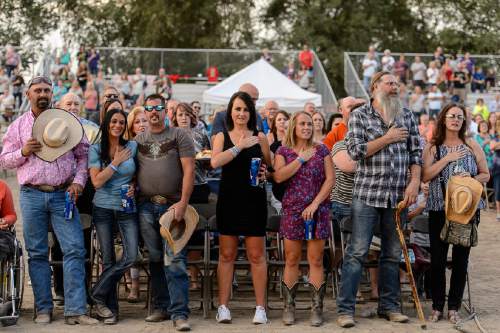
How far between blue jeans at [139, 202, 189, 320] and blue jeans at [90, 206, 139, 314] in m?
0.10

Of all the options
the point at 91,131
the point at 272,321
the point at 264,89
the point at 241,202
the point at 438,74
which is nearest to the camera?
the point at 241,202

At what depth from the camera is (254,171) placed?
7969 millimetres

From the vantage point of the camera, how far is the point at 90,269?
863 centimetres

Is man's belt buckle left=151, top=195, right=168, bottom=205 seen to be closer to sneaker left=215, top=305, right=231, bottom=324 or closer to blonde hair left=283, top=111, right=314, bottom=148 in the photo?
sneaker left=215, top=305, right=231, bottom=324

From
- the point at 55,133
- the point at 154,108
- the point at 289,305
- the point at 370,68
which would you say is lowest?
the point at 289,305

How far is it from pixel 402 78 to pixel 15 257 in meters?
18.8

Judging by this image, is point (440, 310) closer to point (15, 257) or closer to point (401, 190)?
point (401, 190)

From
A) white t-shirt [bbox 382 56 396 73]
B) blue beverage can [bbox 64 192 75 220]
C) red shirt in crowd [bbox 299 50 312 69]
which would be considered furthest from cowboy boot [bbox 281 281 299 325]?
red shirt in crowd [bbox 299 50 312 69]

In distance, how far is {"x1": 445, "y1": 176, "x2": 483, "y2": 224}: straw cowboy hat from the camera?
8094mm

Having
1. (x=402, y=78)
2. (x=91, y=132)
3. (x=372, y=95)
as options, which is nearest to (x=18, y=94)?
(x=402, y=78)

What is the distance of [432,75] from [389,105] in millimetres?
17921

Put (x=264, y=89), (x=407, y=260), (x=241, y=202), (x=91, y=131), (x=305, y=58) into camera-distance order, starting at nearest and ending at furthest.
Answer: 1. (x=241, y=202)
2. (x=407, y=260)
3. (x=91, y=131)
4. (x=264, y=89)
5. (x=305, y=58)

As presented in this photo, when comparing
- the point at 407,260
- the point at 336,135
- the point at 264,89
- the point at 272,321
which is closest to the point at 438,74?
the point at 264,89

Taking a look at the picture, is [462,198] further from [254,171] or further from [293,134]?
[254,171]
